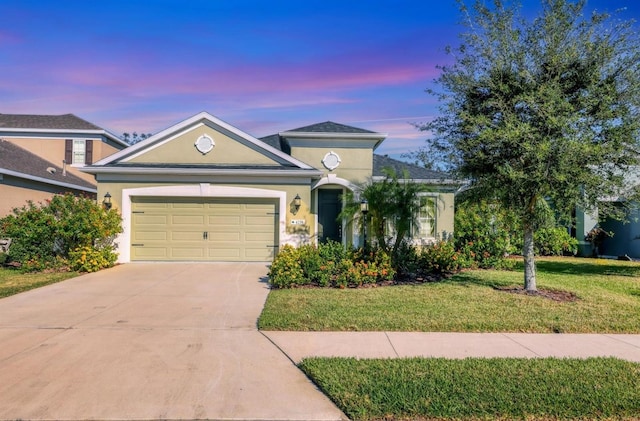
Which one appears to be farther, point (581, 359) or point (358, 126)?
point (358, 126)

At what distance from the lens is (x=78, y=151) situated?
75.5 feet

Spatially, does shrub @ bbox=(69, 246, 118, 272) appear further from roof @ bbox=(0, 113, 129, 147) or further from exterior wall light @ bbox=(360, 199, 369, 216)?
roof @ bbox=(0, 113, 129, 147)

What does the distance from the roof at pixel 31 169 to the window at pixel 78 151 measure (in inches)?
59.3

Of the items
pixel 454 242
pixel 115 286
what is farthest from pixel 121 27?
pixel 454 242

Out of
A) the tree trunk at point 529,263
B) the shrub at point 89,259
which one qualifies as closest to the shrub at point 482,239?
the tree trunk at point 529,263

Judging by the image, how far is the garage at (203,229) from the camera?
44.6 feet

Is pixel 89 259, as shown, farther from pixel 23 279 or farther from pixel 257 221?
pixel 257 221

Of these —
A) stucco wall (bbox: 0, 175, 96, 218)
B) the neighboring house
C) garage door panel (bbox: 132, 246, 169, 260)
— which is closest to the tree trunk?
the neighboring house

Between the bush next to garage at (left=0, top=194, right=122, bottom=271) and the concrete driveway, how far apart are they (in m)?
3.47

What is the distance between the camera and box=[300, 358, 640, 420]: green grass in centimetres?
372

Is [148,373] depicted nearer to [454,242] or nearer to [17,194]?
[454,242]

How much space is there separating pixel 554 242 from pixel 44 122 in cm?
2704

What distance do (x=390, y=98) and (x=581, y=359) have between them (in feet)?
35.1

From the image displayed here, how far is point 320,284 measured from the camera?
9.68 m
